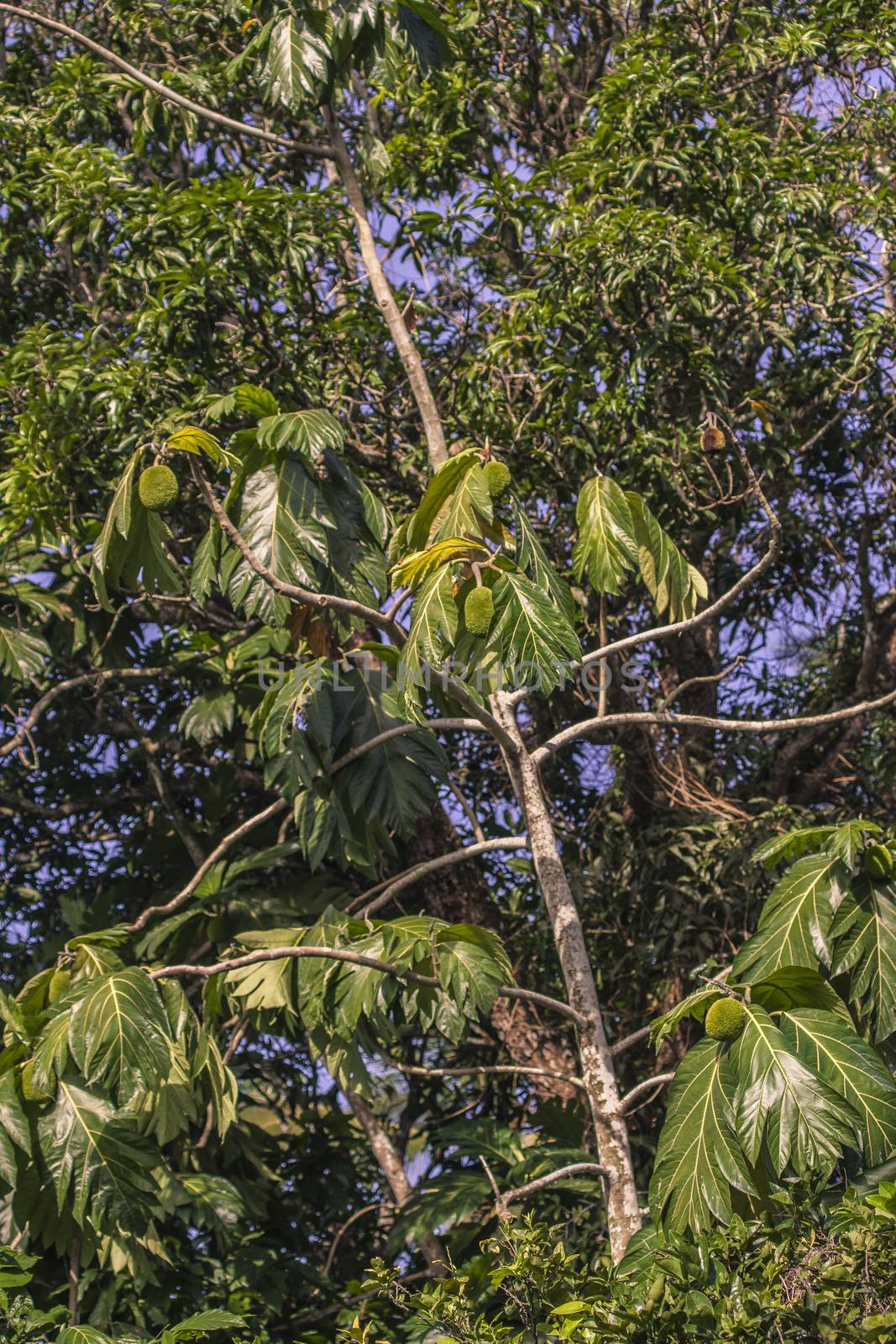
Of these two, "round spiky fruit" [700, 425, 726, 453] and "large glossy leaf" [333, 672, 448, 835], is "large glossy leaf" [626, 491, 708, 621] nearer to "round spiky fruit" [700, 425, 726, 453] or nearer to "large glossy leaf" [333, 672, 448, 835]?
"round spiky fruit" [700, 425, 726, 453]

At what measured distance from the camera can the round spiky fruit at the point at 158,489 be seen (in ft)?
14.8

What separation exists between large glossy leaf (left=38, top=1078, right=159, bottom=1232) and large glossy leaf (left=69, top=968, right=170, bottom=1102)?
15 centimetres

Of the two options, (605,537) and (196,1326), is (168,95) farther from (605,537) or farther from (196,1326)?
(196,1326)

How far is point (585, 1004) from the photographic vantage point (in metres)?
5.04

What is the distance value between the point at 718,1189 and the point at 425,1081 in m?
4.28

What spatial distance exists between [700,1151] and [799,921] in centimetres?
77

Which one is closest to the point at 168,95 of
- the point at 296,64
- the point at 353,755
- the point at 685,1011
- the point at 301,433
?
the point at 296,64

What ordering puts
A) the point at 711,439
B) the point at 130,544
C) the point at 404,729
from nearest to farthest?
the point at 130,544, the point at 404,729, the point at 711,439

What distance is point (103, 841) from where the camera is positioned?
8641 mm

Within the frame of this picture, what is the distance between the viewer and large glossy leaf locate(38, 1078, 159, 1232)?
16.5ft

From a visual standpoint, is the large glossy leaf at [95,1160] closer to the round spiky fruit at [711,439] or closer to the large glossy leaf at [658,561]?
the large glossy leaf at [658,561]

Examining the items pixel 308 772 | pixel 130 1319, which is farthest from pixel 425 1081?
pixel 308 772

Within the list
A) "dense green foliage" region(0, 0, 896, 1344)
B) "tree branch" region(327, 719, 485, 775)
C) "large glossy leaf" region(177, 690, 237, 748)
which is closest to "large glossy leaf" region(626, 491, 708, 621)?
"dense green foliage" region(0, 0, 896, 1344)

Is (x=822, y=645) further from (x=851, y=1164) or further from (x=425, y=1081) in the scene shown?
(x=851, y=1164)
